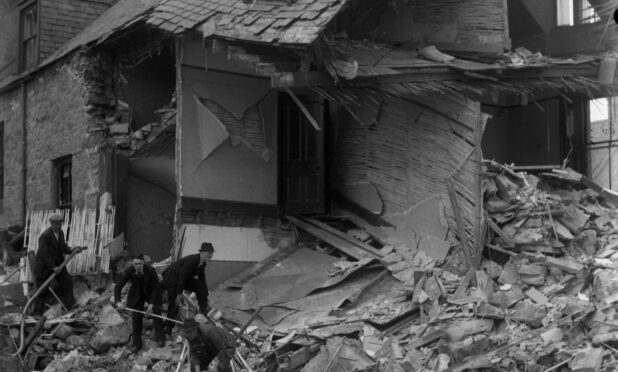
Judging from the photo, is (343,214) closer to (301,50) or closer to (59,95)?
(301,50)

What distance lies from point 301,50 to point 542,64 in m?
3.47

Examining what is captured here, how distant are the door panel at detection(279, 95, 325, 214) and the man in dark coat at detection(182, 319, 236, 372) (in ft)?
18.2

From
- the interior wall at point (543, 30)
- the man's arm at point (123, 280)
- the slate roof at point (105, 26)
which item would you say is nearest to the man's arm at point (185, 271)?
the man's arm at point (123, 280)

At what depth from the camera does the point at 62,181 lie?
18328 mm

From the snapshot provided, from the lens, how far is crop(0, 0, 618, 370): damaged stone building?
46.8ft

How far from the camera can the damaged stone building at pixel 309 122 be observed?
14273 mm

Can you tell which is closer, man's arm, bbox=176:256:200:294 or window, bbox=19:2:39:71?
man's arm, bbox=176:256:200:294

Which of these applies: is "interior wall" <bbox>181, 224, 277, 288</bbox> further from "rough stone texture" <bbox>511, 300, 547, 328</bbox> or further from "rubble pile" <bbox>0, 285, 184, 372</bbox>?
"rough stone texture" <bbox>511, 300, 547, 328</bbox>

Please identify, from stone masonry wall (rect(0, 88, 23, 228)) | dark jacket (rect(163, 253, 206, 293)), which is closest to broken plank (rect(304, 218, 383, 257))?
dark jacket (rect(163, 253, 206, 293))

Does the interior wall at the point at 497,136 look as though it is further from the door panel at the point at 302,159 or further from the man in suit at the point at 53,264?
the man in suit at the point at 53,264

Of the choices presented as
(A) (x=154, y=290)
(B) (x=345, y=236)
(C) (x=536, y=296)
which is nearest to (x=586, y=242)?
(C) (x=536, y=296)

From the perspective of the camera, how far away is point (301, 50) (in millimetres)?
13891

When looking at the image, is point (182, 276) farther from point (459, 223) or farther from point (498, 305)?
point (498, 305)

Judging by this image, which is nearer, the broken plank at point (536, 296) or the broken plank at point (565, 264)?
the broken plank at point (536, 296)
